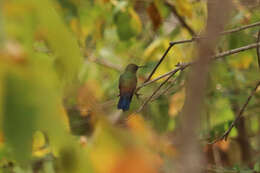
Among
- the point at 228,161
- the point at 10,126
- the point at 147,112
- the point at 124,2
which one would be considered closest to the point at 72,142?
the point at 10,126

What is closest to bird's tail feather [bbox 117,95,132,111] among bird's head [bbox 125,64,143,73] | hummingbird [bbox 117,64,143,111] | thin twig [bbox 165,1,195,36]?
hummingbird [bbox 117,64,143,111]

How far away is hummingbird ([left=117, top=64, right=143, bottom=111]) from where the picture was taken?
4.72ft

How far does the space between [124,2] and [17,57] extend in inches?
74.5

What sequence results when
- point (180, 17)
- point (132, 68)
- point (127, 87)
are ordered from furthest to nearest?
point (180, 17)
point (132, 68)
point (127, 87)

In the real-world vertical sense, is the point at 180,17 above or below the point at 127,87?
above

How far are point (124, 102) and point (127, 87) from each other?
0.04 m

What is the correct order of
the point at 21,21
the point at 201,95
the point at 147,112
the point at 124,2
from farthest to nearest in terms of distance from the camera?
the point at 147,112 < the point at 124,2 < the point at 21,21 < the point at 201,95

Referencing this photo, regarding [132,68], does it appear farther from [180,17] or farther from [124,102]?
[180,17]

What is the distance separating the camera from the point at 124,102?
1.50m

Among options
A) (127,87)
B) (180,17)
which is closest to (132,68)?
(127,87)

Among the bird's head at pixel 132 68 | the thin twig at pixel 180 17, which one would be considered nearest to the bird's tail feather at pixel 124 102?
the bird's head at pixel 132 68

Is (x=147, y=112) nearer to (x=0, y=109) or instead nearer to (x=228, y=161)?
(x=228, y=161)

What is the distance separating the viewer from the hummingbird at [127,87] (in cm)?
144

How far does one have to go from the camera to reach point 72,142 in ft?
1.41
